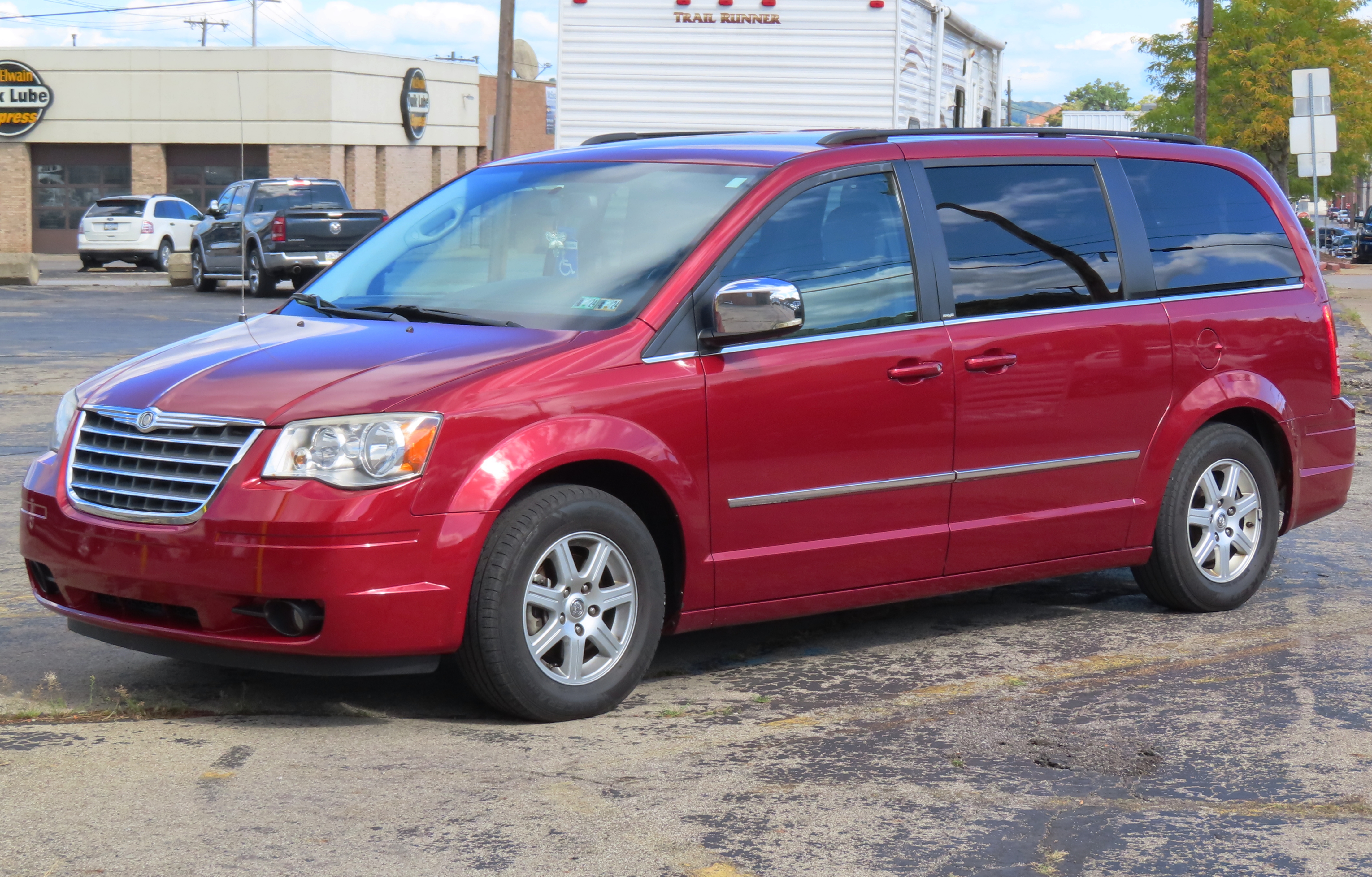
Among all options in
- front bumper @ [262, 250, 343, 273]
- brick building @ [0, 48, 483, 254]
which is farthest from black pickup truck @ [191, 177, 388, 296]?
brick building @ [0, 48, 483, 254]

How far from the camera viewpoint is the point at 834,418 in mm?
5590

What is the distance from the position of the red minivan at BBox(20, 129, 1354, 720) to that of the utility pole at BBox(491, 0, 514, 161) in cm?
1965

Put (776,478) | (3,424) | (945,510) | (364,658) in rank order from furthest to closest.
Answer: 1. (3,424)
2. (945,510)
3. (776,478)
4. (364,658)

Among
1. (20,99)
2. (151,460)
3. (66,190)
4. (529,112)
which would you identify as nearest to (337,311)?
(151,460)

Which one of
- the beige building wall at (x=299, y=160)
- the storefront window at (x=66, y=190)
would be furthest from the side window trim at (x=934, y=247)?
the storefront window at (x=66, y=190)

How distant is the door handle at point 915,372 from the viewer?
5.75 m

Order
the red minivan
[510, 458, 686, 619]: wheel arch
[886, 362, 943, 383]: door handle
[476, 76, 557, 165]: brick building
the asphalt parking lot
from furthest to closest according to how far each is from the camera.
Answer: [476, 76, 557, 165]: brick building
[886, 362, 943, 383]: door handle
[510, 458, 686, 619]: wheel arch
the red minivan
the asphalt parking lot

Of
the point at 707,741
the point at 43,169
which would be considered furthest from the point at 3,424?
the point at 43,169

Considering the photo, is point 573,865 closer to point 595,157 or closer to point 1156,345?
point 595,157

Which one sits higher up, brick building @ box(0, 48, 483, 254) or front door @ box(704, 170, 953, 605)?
brick building @ box(0, 48, 483, 254)

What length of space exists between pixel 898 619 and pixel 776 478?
1.52 m

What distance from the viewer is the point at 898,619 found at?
676cm

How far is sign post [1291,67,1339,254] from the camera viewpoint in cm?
2539

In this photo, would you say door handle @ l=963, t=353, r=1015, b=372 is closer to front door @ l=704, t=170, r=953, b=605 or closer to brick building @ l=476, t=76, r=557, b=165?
front door @ l=704, t=170, r=953, b=605
